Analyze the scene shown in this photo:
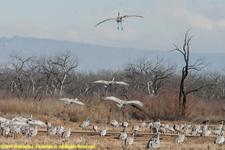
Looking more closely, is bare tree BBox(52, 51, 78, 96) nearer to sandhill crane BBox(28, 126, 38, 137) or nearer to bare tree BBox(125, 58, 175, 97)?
bare tree BBox(125, 58, 175, 97)

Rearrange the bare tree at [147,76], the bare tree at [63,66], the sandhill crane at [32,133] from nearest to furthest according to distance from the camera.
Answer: the sandhill crane at [32,133] < the bare tree at [63,66] < the bare tree at [147,76]

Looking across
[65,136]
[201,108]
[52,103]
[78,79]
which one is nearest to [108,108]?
[52,103]

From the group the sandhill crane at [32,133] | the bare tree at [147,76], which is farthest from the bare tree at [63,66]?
the sandhill crane at [32,133]

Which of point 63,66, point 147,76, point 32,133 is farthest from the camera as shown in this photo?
point 63,66

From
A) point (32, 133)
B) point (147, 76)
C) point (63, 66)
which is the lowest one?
point (32, 133)

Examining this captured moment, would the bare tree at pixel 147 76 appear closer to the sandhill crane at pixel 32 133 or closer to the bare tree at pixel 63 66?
the bare tree at pixel 63 66

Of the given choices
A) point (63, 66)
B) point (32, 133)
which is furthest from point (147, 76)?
point (32, 133)

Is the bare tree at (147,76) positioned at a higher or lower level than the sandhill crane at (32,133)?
higher

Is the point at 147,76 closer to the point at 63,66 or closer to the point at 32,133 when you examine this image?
the point at 63,66

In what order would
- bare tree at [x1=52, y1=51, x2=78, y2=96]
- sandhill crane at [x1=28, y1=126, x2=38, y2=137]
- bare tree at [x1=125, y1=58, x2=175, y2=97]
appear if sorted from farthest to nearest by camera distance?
bare tree at [x1=125, y1=58, x2=175, y2=97]
bare tree at [x1=52, y1=51, x2=78, y2=96]
sandhill crane at [x1=28, y1=126, x2=38, y2=137]

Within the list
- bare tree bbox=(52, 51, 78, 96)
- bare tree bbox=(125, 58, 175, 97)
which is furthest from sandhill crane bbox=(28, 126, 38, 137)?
bare tree bbox=(125, 58, 175, 97)

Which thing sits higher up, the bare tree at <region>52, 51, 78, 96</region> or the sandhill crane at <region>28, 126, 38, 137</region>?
the bare tree at <region>52, 51, 78, 96</region>


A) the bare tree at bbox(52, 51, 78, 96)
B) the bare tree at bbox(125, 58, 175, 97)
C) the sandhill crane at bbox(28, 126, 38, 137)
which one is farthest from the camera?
the bare tree at bbox(125, 58, 175, 97)

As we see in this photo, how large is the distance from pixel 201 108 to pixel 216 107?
118 centimetres
